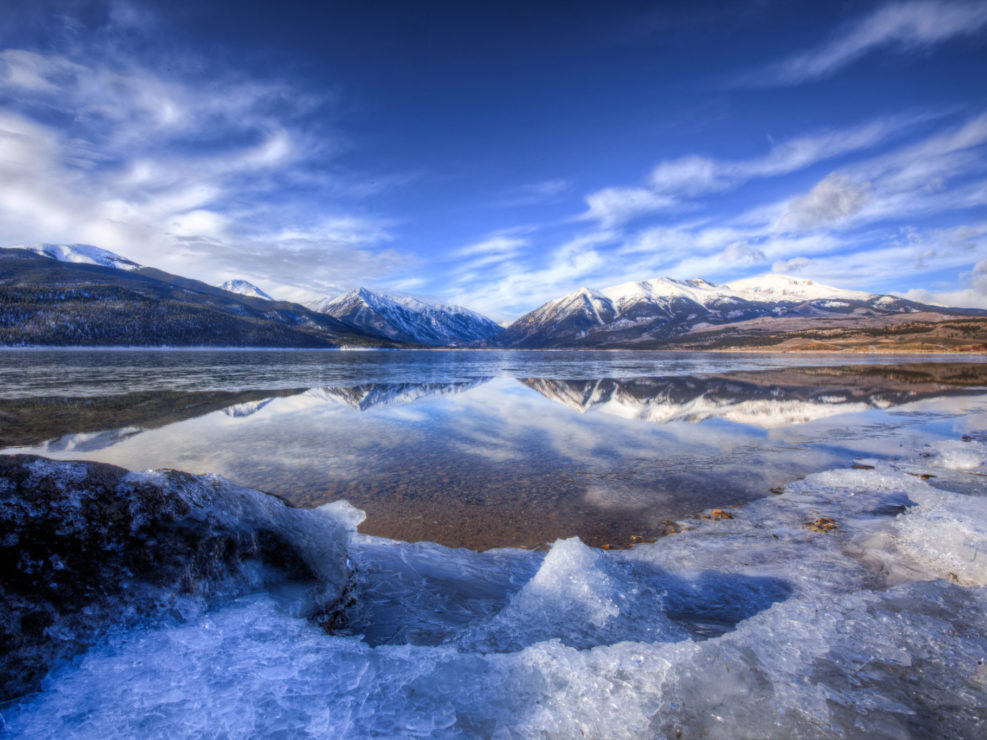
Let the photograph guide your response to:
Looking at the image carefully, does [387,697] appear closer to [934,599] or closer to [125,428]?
[934,599]

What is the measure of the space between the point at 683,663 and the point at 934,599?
570cm

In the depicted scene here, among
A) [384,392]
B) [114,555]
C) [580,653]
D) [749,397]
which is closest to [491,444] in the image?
[580,653]

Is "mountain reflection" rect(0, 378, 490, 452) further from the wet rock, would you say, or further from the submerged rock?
the wet rock

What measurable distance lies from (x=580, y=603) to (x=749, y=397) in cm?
3554

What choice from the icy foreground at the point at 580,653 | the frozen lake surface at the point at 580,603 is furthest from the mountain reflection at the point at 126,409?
the icy foreground at the point at 580,653

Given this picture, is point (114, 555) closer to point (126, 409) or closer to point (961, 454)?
point (126, 409)

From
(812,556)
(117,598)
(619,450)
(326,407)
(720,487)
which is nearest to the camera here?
(117,598)

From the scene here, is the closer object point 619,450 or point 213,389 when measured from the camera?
point 619,450

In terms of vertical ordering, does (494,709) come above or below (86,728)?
below

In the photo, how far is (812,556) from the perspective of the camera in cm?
940

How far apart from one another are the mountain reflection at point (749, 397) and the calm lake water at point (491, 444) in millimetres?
374

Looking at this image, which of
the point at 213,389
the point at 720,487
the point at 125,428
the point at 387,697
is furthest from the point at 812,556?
the point at 213,389

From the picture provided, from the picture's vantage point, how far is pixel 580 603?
7379 millimetres

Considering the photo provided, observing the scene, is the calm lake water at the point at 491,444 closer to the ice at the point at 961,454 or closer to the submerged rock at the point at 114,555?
the ice at the point at 961,454
